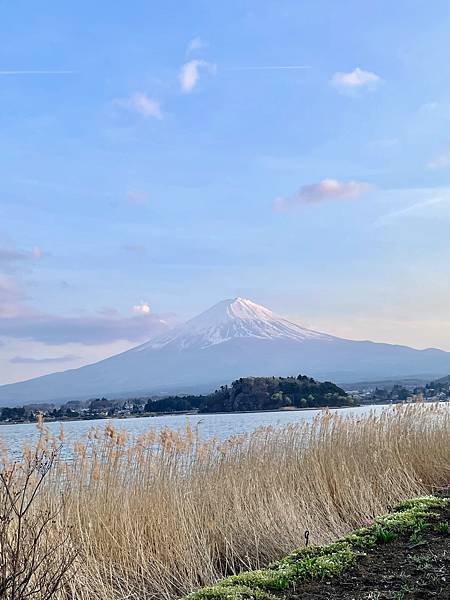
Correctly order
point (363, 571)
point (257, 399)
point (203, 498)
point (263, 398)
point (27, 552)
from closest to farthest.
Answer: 1. point (27, 552)
2. point (363, 571)
3. point (203, 498)
4. point (263, 398)
5. point (257, 399)

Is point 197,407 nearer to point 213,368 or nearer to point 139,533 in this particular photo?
point 139,533

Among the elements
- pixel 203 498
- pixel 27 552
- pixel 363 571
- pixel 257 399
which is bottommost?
pixel 363 571

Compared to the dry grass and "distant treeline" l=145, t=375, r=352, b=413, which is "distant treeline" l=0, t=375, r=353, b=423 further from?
the dry grass

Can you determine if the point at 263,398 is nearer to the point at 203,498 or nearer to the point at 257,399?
the point at 257,399

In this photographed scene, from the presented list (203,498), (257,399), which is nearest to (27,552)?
(203,498)

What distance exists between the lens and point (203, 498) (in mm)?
7102

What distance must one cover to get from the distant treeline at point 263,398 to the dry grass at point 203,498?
19929 mm

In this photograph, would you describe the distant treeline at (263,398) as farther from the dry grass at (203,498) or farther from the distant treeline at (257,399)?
the dry grass at (203,498)

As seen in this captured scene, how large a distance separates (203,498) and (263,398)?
25.9 metres

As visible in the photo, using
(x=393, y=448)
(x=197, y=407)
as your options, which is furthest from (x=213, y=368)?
(x=393, y=448)

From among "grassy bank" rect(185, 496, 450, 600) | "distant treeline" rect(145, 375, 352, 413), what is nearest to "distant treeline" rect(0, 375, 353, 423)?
"distant treeline" rect(145, 375, 352, 413)

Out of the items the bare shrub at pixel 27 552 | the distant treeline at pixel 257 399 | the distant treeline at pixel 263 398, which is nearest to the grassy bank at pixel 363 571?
the bare shrub at pixel 27 552

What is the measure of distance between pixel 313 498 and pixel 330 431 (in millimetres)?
1601

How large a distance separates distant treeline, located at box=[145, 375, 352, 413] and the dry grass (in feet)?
65.4
